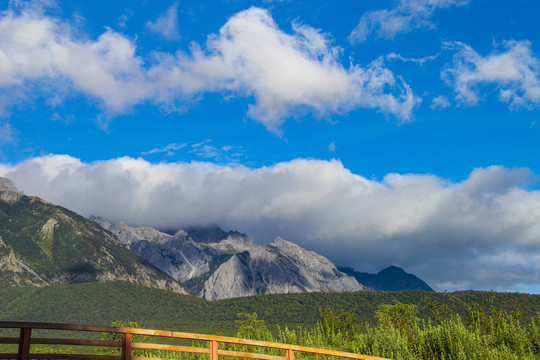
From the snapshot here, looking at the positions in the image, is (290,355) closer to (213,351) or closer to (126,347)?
(213,351)

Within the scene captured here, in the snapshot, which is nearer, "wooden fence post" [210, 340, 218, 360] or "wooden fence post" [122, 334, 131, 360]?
"wooden fence post" [122, 334, 131, 360]

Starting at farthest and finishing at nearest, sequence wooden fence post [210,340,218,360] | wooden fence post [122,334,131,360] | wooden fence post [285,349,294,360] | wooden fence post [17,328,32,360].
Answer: wooden fence post [285,349,294,360], wooden fence post [210,340,218,360], wooden fence post [122,334,131,360], wooden fence post [17,328,32,360]

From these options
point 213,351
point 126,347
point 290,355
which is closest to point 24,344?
point 126,347

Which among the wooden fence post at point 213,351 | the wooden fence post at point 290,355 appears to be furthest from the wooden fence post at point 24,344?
the wooden fence post at point 290,355

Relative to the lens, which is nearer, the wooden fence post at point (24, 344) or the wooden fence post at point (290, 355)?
the wooden fence post at point (24, 344)

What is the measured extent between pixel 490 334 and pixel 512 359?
545 cm

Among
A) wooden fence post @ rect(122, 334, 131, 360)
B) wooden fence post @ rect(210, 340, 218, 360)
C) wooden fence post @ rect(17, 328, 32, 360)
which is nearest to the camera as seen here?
wooden fence post @ rect(17, 328, 32, 360)

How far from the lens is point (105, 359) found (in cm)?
1145

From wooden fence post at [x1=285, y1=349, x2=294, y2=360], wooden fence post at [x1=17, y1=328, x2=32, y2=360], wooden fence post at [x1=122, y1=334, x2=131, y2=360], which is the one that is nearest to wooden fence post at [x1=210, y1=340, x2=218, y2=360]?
wooden fence post at [x1=122, y1=334, x2=131, y2=360]

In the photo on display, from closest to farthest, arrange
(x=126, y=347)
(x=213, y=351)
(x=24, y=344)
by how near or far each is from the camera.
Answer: (x=24, y=344)
(x=126, y=347)
(x=213, y=351)

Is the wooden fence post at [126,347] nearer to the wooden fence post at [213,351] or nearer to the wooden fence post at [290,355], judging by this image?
the wooden fence post at [213,351]

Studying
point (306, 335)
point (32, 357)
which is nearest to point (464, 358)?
point (306, 335)

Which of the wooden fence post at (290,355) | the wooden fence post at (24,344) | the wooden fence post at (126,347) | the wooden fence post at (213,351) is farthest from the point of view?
the wooden fence post at (290,355)

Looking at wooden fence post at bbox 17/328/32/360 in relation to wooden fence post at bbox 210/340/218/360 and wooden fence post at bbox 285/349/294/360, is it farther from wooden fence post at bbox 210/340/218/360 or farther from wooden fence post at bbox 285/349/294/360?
wooden fence post at bbox 285/349/294/360
